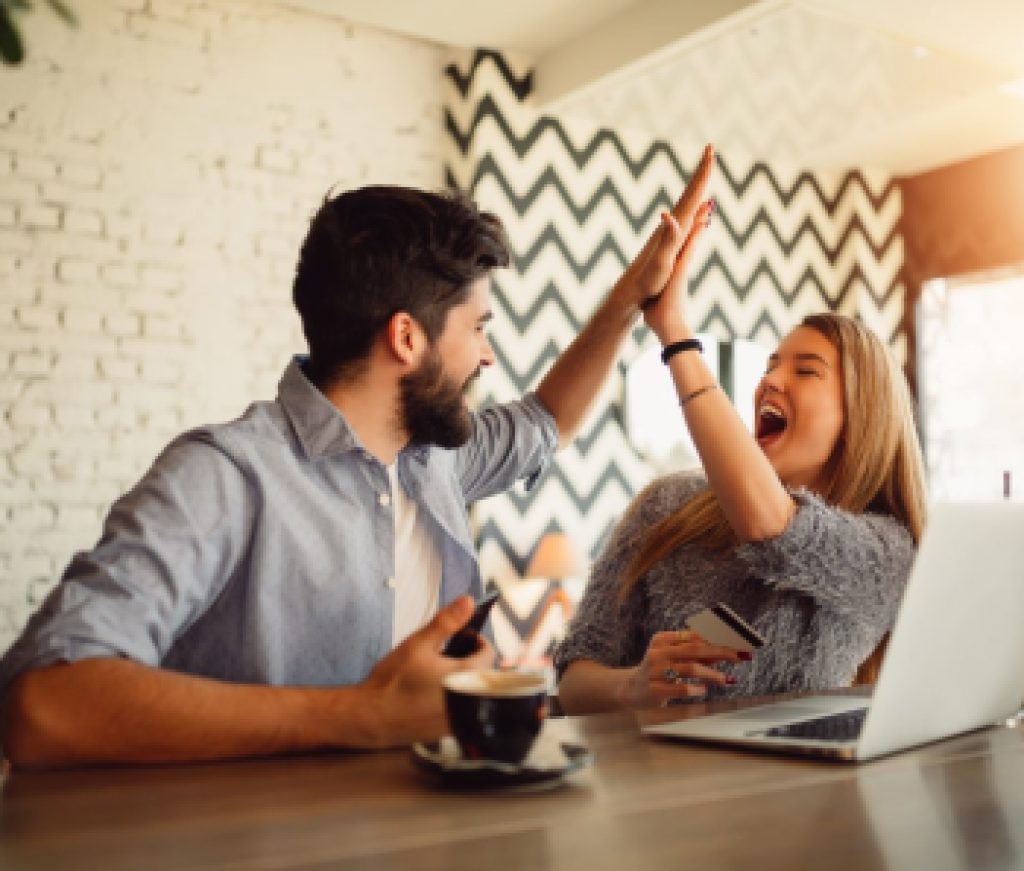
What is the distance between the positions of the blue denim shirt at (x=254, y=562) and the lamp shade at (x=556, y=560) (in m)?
2.90

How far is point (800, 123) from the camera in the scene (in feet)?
17.2

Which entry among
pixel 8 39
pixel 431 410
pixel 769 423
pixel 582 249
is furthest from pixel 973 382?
pixel 8 39

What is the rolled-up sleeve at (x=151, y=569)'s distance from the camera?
3.94ft

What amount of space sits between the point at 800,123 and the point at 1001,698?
4.32 m

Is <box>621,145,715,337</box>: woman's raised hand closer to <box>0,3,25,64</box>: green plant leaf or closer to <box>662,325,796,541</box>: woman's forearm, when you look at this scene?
<box>662,325,796,541</box>: woman's forearm

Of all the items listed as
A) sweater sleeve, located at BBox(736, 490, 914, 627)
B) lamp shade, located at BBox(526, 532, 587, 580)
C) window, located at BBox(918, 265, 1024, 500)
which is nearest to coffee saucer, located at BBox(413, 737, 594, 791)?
sweater sleeve, located at BBox(736, 490, 914, 627)

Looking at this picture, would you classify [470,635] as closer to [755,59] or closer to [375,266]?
[375,266]

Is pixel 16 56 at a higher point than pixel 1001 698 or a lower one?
higher

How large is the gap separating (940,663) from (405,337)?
0.92 meters

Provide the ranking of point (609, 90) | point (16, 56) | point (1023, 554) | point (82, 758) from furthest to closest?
1. point (609, 90)
2. point (1023, 554)
3. point (82, 758)
4. point (16, 56)

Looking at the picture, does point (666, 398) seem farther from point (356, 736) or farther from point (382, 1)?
point (356, 736)

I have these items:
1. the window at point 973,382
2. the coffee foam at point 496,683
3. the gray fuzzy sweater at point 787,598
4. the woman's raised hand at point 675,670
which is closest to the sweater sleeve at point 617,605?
the gray fuzzy sweater at point 787,598

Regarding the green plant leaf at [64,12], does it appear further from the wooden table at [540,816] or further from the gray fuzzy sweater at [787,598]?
the gray fuzzy sweater at [787,598]

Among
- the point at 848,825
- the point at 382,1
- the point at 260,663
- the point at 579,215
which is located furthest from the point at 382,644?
the point at 579,215
